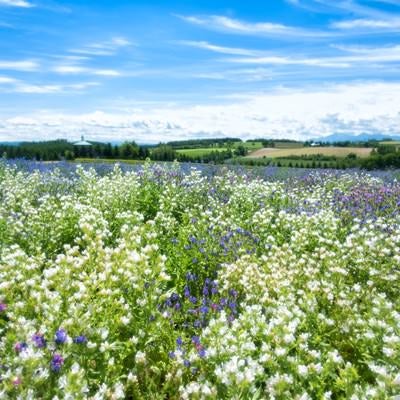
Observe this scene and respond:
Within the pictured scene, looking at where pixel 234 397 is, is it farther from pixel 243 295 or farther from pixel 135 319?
pixel 243 295

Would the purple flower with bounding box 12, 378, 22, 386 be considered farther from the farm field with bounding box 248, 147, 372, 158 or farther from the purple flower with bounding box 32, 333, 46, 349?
the farm field with bounding box 248, 147, 372, 158

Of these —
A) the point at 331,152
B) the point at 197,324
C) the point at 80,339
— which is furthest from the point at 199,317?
the point at 331,152

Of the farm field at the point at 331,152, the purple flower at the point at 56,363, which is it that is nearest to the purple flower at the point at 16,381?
the purple flower at the point at 56,363

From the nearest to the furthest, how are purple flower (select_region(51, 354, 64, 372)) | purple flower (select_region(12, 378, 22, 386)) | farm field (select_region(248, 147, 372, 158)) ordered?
1. purple flower (select_region(12, 378, 22, 386))
2. purple flower (select_region(51, 354, 64, 372))
3. farm field (select_region(248, 147, 372, 158))

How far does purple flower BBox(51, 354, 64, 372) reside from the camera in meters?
3.02

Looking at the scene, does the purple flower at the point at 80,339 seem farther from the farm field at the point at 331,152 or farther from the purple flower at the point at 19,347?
the farm field at the point at 331,152

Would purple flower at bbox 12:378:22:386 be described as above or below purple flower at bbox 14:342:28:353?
below

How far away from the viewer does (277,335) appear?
147 inches

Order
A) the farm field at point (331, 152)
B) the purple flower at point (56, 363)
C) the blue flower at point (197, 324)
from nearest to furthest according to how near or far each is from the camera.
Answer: the purple flower at point (56, 363), the blue flower at point (197, 324), the farm field at point (331, 152)

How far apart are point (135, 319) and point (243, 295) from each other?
183 centimetres

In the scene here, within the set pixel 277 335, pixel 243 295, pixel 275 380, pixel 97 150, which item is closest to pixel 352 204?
pixel 243 295

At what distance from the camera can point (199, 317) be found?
503 centimetres

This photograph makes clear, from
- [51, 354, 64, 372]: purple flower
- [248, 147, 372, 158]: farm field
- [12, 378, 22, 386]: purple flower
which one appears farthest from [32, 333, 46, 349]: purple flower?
[248, 147, 372, 158]: farm field

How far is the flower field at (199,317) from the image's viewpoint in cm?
318
